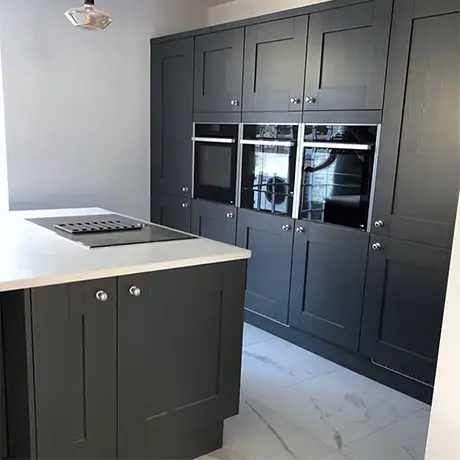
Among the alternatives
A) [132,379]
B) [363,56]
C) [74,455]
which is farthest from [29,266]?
[363,56]

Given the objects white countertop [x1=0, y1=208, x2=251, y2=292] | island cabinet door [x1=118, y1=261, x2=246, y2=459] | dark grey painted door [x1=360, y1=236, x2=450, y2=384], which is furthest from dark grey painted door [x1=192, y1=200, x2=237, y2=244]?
island cabinet door [x1=118, y1=261, x2=246, y2=459]

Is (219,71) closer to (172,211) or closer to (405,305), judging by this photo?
(172,211)

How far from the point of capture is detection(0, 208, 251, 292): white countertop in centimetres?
154

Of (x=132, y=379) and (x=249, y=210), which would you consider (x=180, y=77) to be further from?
(x=132, y=379)

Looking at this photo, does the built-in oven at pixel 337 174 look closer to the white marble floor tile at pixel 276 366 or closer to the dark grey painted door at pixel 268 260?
the dark grey painted door at pixel 268 260

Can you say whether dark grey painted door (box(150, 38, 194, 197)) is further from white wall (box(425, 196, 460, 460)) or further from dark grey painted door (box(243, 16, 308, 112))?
white wall (box(425, 196, 460, 460))

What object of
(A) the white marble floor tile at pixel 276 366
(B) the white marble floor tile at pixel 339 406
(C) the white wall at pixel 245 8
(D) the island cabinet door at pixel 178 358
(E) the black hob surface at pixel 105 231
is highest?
→ (C) the white wall at pixel 245 8

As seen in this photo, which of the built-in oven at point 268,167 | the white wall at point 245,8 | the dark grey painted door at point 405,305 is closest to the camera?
the dark grey painted door at point 405,305

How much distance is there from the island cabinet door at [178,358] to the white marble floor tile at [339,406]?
1.48ft

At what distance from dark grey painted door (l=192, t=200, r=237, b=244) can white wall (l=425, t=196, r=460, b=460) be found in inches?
81.8

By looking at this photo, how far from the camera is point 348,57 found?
262cm

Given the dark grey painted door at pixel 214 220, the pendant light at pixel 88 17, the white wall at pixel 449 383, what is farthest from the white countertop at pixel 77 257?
the dark grey painted door at pixel 214 220

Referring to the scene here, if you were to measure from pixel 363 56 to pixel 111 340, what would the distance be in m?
1.87

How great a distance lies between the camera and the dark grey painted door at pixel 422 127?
2.23 m
